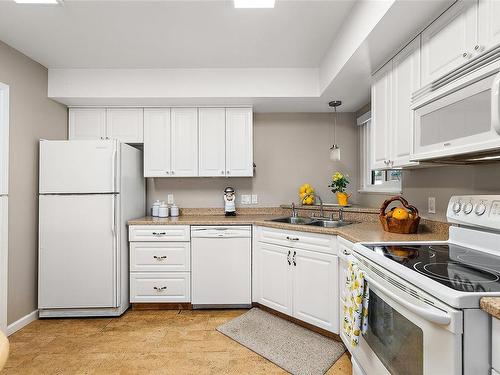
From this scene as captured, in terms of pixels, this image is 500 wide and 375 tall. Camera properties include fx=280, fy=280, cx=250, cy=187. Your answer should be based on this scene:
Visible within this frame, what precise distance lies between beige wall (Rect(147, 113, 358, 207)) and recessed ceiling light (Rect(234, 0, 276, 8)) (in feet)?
5.49

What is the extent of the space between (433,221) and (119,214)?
266cm

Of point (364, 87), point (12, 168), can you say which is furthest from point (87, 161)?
point (364, 87)

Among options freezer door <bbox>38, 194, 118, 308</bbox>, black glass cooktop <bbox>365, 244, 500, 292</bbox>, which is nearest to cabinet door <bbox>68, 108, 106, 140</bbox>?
freezer door <bbox>38, 194, 118, 308</bbox>

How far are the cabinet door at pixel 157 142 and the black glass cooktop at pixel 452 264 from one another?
2358 mm

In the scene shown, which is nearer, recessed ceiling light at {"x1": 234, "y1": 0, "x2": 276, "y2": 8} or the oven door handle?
the oven door handle

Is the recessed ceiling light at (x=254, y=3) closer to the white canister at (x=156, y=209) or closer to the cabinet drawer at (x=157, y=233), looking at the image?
the cabinet drawer at (x=157, y=233)

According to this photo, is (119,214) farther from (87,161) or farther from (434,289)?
(434,289)

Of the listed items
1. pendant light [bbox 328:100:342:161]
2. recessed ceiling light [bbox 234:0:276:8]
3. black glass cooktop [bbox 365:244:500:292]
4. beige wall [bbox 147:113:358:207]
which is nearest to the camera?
black glass cooktop [bbox 365:244:500:292]

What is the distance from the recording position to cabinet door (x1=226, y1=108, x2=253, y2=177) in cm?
315

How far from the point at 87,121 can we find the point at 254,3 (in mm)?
2341

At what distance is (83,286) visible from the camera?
2.65m

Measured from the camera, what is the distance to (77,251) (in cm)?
264

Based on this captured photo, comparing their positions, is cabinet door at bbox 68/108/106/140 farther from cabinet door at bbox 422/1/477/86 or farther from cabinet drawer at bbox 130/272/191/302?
cabinet door at bbox 422/1/477/86

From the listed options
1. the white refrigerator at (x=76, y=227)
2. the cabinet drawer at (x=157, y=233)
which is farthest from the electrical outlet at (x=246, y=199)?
the white refrigerator at (x=76, y=227)
